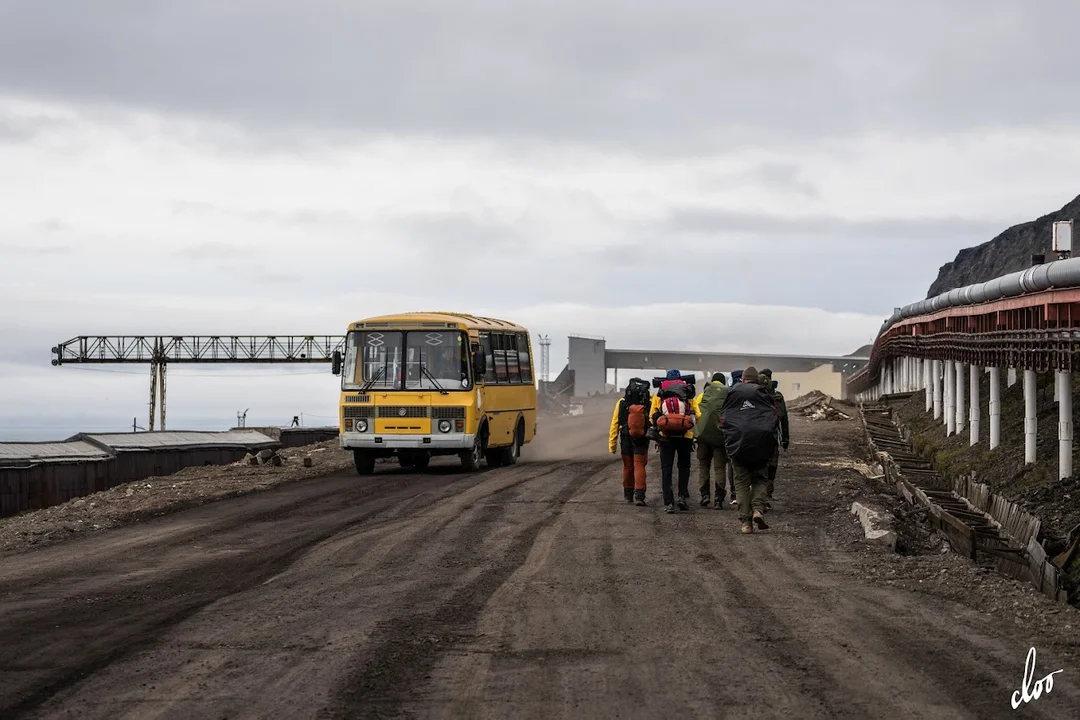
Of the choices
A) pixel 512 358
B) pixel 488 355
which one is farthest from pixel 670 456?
pixel 512 358

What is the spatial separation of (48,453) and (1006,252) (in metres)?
76.0

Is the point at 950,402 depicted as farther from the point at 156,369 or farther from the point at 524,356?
the point at 156,369

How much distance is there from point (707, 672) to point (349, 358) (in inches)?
742

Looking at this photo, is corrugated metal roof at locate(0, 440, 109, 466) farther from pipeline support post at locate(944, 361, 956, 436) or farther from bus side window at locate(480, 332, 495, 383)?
pipeline support post at locate(944, 361, 956, 436)

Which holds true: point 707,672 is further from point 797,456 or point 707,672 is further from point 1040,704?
point 797,456

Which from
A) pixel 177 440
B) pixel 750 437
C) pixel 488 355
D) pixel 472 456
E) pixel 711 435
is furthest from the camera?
pixel 177 440

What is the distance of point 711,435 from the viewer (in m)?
17.2

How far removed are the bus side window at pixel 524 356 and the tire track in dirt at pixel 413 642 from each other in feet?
51.8

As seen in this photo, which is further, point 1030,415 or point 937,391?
point 937,391

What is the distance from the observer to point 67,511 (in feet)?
66.5

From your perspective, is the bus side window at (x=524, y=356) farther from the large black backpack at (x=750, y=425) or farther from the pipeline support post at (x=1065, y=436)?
the large black backpack at (x=750, y=425)

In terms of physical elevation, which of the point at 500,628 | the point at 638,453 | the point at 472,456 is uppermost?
the point at 638,453

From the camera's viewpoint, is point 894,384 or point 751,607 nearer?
point 751,607

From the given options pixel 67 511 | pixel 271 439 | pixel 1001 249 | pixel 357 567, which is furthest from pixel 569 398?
pixel 357 567
